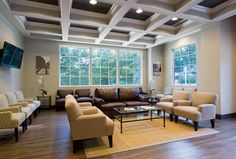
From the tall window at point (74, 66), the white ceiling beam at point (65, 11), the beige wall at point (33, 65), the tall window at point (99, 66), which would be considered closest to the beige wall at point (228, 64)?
the tall window at point (99, 66)

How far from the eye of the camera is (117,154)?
2689 mm

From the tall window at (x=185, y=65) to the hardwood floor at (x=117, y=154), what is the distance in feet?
11.6

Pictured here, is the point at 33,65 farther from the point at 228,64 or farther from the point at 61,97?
the point at 228,64

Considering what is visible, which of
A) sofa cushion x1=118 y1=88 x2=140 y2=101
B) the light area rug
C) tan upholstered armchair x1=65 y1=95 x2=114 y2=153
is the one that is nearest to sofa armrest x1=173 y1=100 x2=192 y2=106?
the light area rug

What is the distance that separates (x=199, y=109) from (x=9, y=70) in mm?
5885

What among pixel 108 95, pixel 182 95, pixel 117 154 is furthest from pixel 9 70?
pixel 182 95

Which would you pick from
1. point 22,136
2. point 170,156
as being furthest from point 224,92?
point 22,136

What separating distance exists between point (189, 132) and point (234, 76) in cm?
295

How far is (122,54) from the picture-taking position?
27.9 ft

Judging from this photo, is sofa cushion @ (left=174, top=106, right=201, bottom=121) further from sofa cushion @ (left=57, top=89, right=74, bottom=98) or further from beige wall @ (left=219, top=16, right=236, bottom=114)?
sofa cushion @ (left=57, top=89, right=74, bottom=98)

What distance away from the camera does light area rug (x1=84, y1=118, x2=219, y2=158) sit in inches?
114

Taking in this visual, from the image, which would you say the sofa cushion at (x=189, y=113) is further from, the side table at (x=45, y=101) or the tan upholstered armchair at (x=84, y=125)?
the side table at (x=45, y=101)

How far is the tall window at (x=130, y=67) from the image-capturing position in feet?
27.9

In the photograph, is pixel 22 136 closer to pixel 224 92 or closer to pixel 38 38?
pixel 38 38
